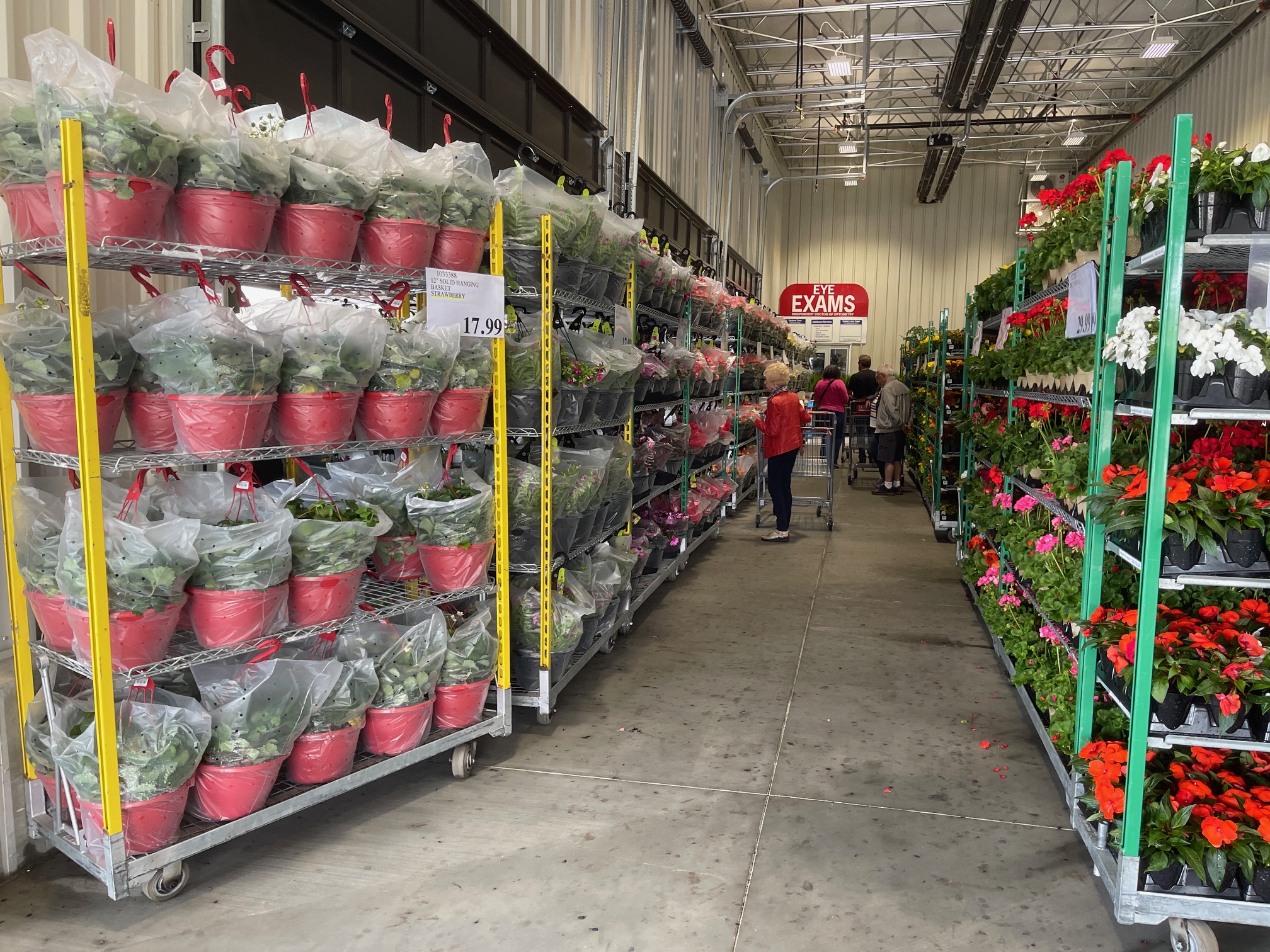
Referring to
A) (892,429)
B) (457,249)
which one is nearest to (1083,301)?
(457,249)

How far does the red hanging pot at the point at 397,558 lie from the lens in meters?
3.31

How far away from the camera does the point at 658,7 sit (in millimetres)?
8969

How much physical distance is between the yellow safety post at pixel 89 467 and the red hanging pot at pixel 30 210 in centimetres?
14

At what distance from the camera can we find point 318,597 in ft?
9.10

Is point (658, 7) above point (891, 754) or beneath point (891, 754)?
above

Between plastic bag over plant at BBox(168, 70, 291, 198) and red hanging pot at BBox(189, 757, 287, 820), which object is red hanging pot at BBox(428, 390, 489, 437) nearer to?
plastic bag over plant at BBox(168, 70, 291, 198)

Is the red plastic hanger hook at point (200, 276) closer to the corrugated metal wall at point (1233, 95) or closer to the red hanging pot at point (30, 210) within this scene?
the red hanging pot at point (30, 210)

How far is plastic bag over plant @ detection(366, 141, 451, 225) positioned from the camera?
2920 mm

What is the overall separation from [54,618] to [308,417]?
89 cm

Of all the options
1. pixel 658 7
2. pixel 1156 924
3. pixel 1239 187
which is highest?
pixel 658 7

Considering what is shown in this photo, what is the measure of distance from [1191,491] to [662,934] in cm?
191

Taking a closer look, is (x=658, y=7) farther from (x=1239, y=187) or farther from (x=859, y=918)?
(x=859, y=918)

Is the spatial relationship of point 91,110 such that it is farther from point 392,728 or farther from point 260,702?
point 392,728

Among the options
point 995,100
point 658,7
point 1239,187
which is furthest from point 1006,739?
point 995,100
